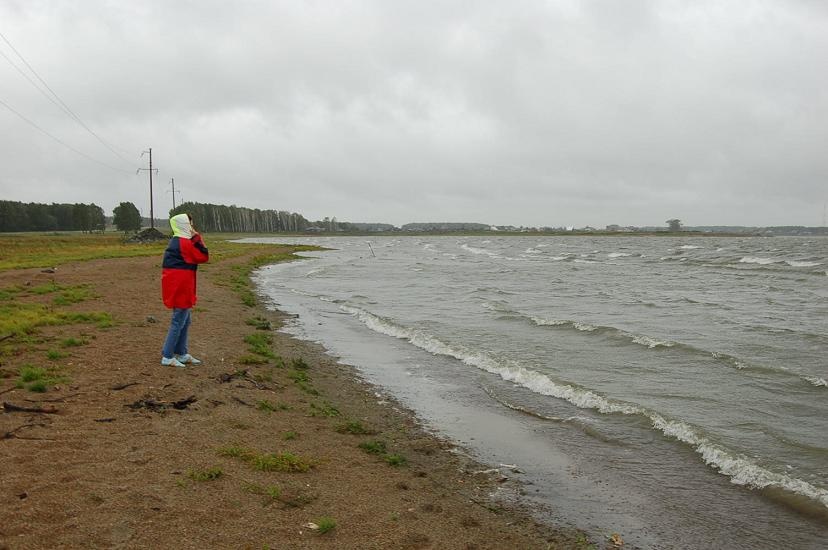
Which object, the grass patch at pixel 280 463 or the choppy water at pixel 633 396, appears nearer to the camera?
the grass patch at pixel 280 463

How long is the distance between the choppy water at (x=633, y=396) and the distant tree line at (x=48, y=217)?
106m

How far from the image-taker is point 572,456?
7734 millimetres

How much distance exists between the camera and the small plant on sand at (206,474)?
18.3ft

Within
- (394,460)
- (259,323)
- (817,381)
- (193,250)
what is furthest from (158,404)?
(817,381)

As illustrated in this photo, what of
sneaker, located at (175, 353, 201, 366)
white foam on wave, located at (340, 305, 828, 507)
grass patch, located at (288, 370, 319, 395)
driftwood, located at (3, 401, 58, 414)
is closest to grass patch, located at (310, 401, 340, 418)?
grass patch, located at (288, 370, 319, 395)

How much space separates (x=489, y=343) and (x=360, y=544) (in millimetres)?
10941

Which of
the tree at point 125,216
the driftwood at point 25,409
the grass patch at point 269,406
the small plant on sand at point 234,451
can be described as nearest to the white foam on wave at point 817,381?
the grass patch at point 269,406

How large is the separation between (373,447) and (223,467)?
2052 mm

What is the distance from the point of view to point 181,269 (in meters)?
9.49

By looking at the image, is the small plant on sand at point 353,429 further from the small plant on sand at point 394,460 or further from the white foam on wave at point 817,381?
the white foam on wave at point 817,381

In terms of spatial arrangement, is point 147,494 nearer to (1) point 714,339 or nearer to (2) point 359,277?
(1) point 714,339

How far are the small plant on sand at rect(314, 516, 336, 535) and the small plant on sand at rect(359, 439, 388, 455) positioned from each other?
2.16 m

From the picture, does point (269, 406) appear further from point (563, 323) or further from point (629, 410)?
point (563, 323)

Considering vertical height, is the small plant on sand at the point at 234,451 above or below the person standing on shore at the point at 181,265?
below
